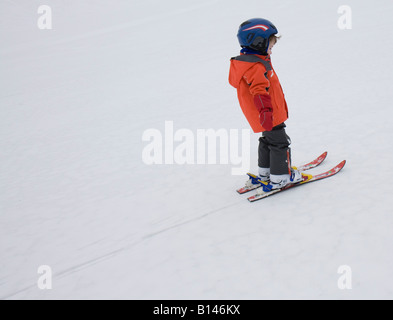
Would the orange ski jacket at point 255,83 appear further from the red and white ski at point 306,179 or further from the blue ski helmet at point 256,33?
the red and white ski at point 306,179

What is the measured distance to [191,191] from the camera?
4.09 m

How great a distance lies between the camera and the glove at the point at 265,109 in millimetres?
3158

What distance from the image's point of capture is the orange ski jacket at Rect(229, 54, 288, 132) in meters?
3.17

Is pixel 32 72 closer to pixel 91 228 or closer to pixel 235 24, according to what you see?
pixel 235 24

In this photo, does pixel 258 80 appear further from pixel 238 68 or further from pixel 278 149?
pixel 278 149

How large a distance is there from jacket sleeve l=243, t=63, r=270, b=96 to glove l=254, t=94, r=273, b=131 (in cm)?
4

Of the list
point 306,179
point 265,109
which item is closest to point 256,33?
point 265,109

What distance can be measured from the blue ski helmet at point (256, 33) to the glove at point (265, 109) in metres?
0.46

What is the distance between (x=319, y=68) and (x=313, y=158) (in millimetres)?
4844

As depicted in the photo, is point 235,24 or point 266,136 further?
point 235,24

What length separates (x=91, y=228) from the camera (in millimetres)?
3598

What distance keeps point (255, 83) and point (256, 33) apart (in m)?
0.44

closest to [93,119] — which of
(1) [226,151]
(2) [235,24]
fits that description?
(1) [226,151]

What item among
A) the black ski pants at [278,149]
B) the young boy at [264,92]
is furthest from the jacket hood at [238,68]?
the black ski pants at [278,149]
